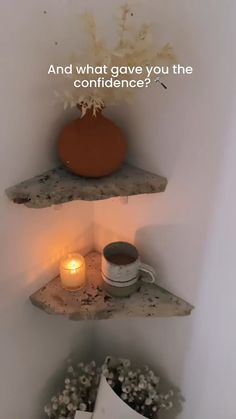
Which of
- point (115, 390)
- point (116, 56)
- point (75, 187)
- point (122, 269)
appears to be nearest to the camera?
point (116, 56)

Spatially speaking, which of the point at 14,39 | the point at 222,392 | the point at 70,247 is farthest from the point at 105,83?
the point at 222,392

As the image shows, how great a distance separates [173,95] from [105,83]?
0.46 feet

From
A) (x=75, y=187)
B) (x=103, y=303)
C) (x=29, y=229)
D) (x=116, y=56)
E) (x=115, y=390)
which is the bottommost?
(x=115, y=390)

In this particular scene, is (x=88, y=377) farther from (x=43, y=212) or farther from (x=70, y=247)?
(x=43, y=212)

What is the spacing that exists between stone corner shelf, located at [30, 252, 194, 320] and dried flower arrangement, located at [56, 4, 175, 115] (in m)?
0.48

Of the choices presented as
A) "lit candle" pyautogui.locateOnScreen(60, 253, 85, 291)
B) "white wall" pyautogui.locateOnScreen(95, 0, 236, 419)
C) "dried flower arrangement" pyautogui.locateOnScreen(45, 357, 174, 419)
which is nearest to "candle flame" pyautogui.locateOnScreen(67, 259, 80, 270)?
"lit candle" pyautogui.locateOnScreen(60, 253, 85, 291)

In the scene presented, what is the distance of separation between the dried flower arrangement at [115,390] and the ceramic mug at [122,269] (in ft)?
1.04

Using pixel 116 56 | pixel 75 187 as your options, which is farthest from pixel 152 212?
pixel 116 56

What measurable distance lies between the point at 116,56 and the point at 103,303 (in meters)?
0.59

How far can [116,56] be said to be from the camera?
0.76 meters

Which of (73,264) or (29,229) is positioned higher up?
(29,229)

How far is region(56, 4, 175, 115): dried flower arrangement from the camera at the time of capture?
29.9 inches

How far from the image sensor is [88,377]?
49.9 inches

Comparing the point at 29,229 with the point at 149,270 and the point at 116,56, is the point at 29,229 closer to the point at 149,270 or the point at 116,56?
the point at 149,270
